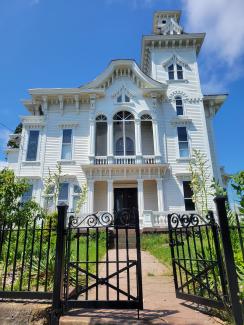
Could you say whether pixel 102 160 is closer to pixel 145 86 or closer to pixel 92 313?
pixel 145 86

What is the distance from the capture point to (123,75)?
21.7 metres

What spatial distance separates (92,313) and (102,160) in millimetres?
15153

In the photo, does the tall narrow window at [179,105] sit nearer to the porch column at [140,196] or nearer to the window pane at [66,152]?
the porch column at [140,196]

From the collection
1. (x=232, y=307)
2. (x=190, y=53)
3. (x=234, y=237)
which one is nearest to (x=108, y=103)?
(x=190, y=53)

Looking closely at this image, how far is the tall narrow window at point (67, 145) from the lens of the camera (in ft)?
64.0

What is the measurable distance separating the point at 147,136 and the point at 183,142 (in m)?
3.08

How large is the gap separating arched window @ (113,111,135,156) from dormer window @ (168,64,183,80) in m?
5.74

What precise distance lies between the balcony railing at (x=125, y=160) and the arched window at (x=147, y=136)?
5.81 ft

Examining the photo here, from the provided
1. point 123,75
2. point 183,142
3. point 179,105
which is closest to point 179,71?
point 179,105

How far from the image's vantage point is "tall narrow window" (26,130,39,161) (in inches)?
765

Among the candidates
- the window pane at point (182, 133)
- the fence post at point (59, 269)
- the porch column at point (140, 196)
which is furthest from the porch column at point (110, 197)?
the fence post at point (59, 269)

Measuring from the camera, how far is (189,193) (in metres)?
18.6

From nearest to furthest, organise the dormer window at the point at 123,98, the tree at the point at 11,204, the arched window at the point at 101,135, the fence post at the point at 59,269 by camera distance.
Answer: the fence post at the point at 59,269 < the tree at the point at 11,204 < the arched window at the point at 101,135 < the dormer window at the point at 123,98

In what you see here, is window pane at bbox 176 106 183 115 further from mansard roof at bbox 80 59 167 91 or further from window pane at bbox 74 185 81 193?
window pane at bbox 74 185 81 193
